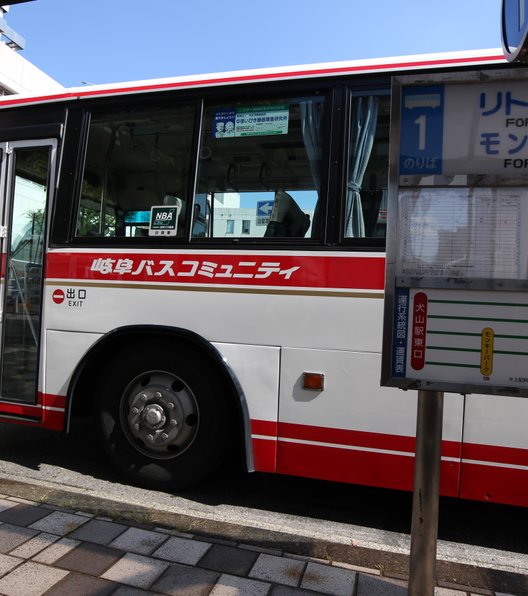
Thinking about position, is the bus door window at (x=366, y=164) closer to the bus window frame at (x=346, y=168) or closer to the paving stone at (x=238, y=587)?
the bus window frame at (x=346, y=168)

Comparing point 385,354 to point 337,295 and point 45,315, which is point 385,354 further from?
point 45,315

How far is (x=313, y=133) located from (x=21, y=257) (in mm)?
2319

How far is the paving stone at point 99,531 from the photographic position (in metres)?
2.55

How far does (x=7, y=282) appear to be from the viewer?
12.4 feet

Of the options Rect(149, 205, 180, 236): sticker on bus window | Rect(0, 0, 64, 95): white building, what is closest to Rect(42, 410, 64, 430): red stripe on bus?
Rect(149, 205, 180, 236): sticker on bus window

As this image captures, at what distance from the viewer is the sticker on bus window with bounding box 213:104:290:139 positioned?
10.7ft

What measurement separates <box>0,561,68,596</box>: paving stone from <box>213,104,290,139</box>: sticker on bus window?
2.61 m

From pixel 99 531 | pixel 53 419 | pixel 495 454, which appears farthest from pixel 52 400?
pixel 495 454

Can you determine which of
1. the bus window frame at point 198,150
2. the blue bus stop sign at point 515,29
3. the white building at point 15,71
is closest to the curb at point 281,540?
the bus window frame at point 198,150

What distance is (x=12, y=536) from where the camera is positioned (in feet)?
8.32

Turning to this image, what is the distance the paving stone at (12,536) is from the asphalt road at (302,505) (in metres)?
0.60

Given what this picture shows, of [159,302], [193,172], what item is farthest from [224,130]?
[159,302]

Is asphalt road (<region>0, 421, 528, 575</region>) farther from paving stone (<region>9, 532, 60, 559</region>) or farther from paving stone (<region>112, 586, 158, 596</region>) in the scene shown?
paving stone (<region>112, 586, 158, 596</region>)

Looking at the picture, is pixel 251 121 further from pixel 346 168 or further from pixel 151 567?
pixel 151 567
